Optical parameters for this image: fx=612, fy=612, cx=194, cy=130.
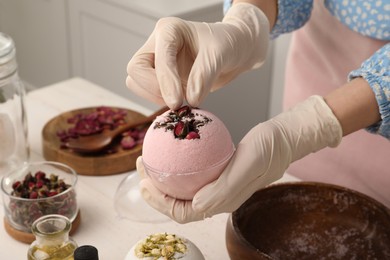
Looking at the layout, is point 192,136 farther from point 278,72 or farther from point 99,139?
point 278,72

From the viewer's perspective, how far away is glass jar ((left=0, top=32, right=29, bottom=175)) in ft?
4.60

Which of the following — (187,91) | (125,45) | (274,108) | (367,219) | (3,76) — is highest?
(187,91)

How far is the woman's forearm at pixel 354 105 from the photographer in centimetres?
115

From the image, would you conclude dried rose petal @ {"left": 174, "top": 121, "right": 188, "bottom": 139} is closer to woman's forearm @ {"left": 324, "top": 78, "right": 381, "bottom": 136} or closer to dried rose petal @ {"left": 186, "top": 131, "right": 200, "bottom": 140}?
dried rose petal @ {"left": 186, "top": 131, "right": 200, "bottom": 140}

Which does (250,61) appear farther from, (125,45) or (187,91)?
(125,45)

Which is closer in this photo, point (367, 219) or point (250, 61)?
point (367, 219)

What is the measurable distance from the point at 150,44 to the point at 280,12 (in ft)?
1.22

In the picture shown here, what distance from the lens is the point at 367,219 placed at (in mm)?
1188

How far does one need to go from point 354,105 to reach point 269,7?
0.37 meters

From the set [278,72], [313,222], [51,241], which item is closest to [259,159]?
[313,222]

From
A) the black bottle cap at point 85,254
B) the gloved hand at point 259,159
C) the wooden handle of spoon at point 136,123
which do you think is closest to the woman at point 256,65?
the gloved hand at point 259,159

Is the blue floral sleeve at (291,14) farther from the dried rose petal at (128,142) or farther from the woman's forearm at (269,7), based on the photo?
the dried rose petal at (128,142)

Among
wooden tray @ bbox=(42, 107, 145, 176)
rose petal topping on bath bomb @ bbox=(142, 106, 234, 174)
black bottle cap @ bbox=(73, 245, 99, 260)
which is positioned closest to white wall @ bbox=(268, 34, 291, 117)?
wooden tray @ bbox=(42, 107, 145, 176)

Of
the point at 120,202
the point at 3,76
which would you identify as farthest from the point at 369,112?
the point at 3,76
